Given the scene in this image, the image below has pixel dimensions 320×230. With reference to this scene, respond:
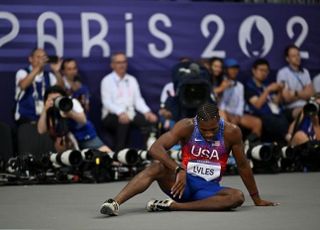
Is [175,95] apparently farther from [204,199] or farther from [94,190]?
[204,199]

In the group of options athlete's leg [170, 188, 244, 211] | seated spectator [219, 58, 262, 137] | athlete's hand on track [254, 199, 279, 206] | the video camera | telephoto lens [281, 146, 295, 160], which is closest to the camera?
athlete's leg [170, 188, 244, 211]

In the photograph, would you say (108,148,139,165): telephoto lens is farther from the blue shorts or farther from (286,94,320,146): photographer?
the blue shorts

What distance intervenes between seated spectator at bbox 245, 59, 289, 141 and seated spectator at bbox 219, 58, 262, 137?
0.53ft

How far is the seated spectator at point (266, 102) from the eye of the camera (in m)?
15.9

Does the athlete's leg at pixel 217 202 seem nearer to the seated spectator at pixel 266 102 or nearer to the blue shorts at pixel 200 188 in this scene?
the blue shorts at pixel 200 188

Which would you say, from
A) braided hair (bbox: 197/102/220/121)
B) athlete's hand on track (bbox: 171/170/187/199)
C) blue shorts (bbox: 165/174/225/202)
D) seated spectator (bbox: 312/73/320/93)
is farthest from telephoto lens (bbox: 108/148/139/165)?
seated spectator (bbox: 312/73/320/93)

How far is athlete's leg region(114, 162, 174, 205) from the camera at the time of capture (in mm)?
8844

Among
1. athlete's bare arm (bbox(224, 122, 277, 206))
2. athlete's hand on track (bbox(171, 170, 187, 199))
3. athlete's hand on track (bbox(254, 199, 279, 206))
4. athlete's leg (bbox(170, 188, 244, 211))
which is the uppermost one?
athlete's bare arm (bbox(224, 122, 277, 206))

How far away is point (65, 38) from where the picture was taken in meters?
15.2

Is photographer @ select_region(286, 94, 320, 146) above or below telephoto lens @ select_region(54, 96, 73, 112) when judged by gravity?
below

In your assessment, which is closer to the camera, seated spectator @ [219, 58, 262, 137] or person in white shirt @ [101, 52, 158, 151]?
person in white shirt @ [101, 52, 158, 151]

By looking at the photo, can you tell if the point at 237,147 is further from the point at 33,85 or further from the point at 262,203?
the point at 33,85

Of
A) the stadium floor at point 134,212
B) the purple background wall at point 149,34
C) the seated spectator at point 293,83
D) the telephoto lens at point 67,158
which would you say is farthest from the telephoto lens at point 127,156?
the seated spectator at point 293,83

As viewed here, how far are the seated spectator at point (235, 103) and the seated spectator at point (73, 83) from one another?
2.40m
